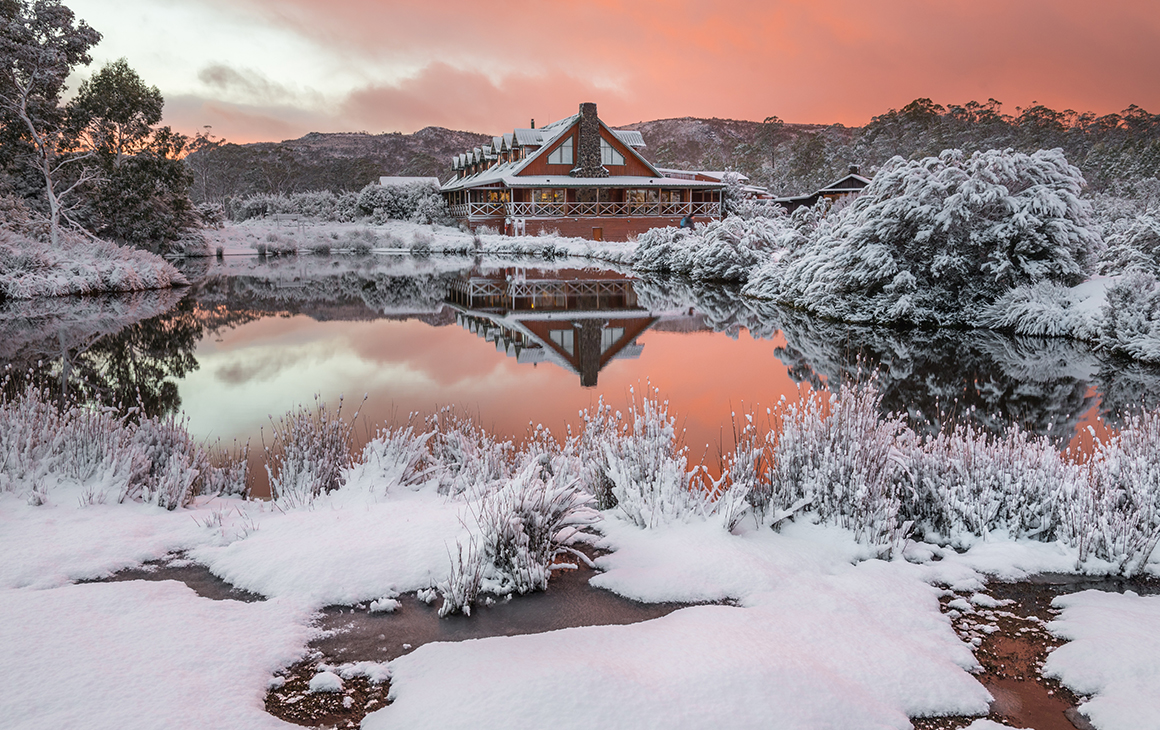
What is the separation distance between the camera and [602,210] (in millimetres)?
49375

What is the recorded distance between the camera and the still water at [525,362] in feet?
30.6

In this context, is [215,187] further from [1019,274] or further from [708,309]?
[1019,274]

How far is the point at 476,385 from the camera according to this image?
11.1 metres

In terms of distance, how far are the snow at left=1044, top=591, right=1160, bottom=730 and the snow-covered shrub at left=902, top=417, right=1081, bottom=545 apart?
0.93 m

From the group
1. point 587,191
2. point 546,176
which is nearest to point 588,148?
point 587,191

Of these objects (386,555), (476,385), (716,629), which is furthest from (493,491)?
(476,385)

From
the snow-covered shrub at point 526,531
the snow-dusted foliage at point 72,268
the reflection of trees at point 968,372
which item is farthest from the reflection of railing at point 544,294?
the snow-covered shrub at point 526,531

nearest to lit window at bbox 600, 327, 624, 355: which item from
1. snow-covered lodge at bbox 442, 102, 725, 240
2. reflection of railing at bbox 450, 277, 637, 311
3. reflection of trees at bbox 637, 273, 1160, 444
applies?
reflection of trees at bbox 637, 273, 1160, 444

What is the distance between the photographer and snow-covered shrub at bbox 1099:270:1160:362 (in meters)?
12.3

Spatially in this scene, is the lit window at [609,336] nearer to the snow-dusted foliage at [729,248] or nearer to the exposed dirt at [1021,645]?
the snow-dusted foliage at [729,248]

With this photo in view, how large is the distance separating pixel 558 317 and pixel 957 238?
977cm

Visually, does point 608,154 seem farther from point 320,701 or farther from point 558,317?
point 320,701

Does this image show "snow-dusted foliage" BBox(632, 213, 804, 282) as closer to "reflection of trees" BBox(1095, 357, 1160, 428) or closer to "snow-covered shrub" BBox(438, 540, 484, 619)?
"reflection of trees" BBox(1095, 357, 1160, 428)

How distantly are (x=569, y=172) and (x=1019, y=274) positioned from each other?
124 feet
